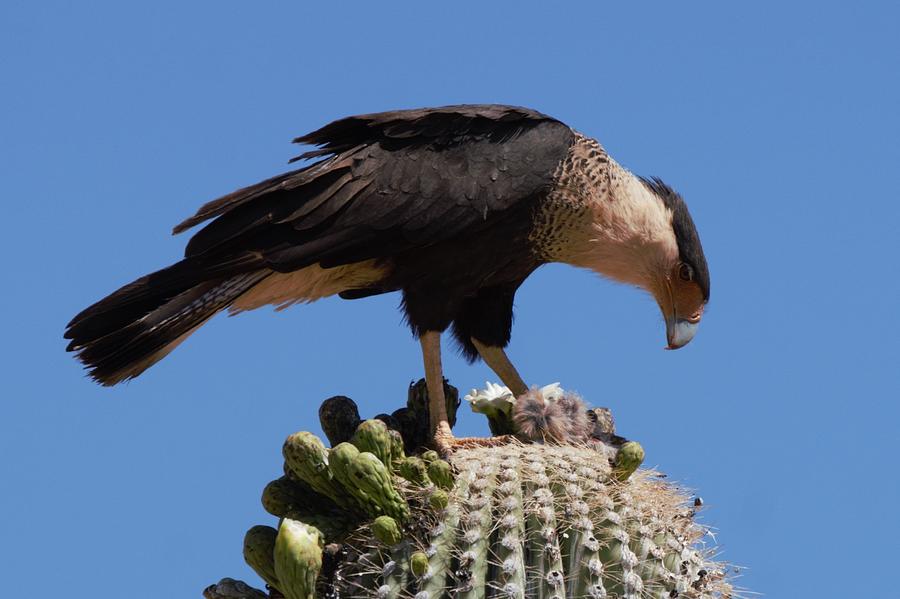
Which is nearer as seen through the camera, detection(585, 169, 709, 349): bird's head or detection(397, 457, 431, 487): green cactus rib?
detection(397, 457, 431, 487): green cactus rib

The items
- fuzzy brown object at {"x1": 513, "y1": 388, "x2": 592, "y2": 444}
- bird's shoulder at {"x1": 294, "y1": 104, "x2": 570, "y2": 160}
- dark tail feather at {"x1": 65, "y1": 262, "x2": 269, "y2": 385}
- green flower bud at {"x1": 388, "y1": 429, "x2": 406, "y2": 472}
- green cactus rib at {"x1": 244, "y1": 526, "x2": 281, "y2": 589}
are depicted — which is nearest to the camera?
green cactus rib at {"x1": 244, "y1": 526, "x2": 281, "y2": 589}

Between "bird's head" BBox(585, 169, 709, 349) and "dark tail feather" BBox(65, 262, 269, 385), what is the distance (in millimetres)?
2078

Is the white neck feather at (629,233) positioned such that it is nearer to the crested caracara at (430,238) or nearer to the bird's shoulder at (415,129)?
the crested caracara at (430,238)

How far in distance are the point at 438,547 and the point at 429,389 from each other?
59.2 inches

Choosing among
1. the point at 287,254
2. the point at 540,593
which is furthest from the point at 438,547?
the point at 287,254

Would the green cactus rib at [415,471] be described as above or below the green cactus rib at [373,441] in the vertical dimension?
below

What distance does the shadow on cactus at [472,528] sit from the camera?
154 inches

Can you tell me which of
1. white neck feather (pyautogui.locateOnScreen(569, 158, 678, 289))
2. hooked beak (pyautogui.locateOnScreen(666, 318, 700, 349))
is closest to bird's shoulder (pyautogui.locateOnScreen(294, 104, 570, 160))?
white neck feather (pyautogui.locateOnScreen(569, 158, 678, 289))

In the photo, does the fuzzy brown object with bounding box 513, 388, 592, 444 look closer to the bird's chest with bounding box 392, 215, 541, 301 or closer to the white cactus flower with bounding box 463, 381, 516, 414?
the white cactus flower with bounding box 463, 381, 516, 414

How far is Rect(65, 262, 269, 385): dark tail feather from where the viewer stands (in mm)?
5324

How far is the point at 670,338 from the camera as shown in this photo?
259 inches

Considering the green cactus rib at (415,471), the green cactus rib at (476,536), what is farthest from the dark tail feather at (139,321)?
the green cactus rib at (476,536)

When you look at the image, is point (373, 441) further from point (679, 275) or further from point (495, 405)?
point (679, 275)

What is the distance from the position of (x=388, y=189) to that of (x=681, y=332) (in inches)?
72.9
